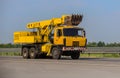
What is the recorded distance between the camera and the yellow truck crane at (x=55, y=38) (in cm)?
3838

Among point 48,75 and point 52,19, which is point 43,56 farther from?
point 48,75

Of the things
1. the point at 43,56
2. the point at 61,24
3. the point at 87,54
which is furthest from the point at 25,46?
the point at 87,54

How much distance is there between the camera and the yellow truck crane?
38.4 metres

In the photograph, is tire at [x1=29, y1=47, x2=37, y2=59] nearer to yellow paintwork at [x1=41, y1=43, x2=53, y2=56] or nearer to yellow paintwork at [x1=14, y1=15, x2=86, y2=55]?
yellow paintwork at [x1=14, y1=15, x2=86, y2=55]

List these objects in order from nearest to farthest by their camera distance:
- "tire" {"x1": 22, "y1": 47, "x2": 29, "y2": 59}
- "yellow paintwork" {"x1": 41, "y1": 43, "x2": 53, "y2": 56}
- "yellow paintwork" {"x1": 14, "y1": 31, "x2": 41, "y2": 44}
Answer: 1. "yellow paintwork" {"x1": 41, "y1": 43, "x2": 53, "y2": 56}
2. "yellow paintwork" {"x1": 14, "y1": 31, "x2": 41, "y2": 44}
3. "tire" {"x1": 22, "y1": 47, "x2": 29, "y2": 59}

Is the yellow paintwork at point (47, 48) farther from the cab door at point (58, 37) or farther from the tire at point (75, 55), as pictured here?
the tire at point (75, 55)

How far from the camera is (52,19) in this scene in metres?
40.9

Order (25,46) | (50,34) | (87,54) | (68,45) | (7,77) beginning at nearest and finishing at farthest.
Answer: (7,77) → (68,45) → (50,34) → (25,46) → (87,54)

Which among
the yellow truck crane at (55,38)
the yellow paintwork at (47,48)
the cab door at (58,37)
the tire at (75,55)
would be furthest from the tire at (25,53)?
the tire at (75,55)

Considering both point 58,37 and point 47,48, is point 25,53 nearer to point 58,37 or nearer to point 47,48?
point 47,48

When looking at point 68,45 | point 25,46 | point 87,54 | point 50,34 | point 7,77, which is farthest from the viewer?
point 87,54

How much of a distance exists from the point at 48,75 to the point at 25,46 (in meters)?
22.3

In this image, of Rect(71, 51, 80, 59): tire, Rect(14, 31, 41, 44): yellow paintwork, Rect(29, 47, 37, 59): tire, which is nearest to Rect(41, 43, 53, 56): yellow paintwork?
Rect(29, 47, 37, 59): tire

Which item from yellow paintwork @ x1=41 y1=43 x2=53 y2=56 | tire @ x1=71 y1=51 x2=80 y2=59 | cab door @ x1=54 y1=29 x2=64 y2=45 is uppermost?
cab door @ x1=54 y1=29 x2=64 y2=45
